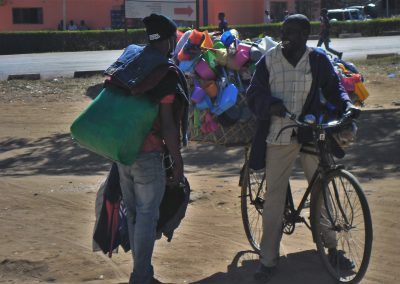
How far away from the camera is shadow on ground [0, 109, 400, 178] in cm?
850

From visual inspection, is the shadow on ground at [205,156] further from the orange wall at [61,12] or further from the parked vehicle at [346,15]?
the parked vehicle at [346,15]

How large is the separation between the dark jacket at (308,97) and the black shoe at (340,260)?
74 centimetres

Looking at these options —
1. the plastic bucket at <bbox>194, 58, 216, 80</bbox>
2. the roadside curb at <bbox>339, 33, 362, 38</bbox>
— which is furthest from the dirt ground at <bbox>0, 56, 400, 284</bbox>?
the roadside curb at <bbox>339, 33, 362, 38</bbox>

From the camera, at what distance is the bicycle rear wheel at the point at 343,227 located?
4.14 metres

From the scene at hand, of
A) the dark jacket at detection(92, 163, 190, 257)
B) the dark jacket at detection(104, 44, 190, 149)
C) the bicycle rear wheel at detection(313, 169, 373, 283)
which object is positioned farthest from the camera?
the dark jacket at detection(92, 163, 190, 257)

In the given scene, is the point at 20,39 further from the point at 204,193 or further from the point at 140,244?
the point at 140,244

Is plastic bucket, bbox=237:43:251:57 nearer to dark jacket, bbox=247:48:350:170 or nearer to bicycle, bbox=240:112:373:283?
dark jacket, bbox=247:48:350:170

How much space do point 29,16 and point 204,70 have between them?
41.5 meters

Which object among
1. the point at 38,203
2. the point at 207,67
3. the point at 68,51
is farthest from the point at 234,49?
the point at 68,51

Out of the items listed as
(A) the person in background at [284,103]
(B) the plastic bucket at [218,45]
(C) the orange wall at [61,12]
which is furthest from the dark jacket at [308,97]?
(C) the orange wall at [61,12]

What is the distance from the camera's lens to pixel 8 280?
4824 mm

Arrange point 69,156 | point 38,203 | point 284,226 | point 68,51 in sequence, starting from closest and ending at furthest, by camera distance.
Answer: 1. point 284,226
2. point 38,203
3. point 69,156
4. point 68,51

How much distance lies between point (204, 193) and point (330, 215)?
9.00 feet

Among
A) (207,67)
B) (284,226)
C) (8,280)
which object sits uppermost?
(207,67)
